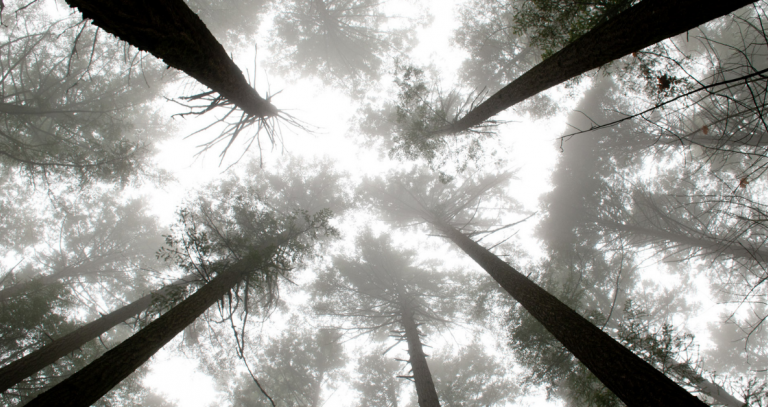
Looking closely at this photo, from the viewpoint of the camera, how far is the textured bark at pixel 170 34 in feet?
6.67

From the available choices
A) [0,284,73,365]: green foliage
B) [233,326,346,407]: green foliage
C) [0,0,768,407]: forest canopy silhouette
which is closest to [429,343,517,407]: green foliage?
[0,0,768,407]: forest canopy silhouette

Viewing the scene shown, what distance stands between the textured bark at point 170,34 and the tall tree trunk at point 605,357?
4813 millimetres

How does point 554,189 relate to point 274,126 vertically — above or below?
above

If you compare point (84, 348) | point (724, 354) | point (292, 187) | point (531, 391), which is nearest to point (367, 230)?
point (292, 187)

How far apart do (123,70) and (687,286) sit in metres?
31.9

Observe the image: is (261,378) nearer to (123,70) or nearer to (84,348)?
(84,348)

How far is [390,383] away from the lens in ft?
50.4

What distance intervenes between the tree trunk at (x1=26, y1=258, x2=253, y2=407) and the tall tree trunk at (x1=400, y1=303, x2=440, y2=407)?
18.5ft

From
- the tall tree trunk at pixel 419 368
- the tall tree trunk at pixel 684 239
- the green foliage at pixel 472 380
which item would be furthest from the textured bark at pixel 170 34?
the green foliage at pixel 472 380

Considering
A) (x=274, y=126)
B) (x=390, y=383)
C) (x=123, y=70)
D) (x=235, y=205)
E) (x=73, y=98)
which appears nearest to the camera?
(x=274, y=126)

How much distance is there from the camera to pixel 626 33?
2871 mm

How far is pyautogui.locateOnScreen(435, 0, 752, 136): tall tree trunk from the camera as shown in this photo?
2457 mm

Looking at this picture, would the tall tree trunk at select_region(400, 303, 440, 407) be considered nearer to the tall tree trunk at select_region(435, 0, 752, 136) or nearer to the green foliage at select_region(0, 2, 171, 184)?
the tall tree trunk at select_region(435, 0, 752, 136)

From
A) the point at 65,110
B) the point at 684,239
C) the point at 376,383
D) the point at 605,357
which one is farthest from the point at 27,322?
the point at 684,239
